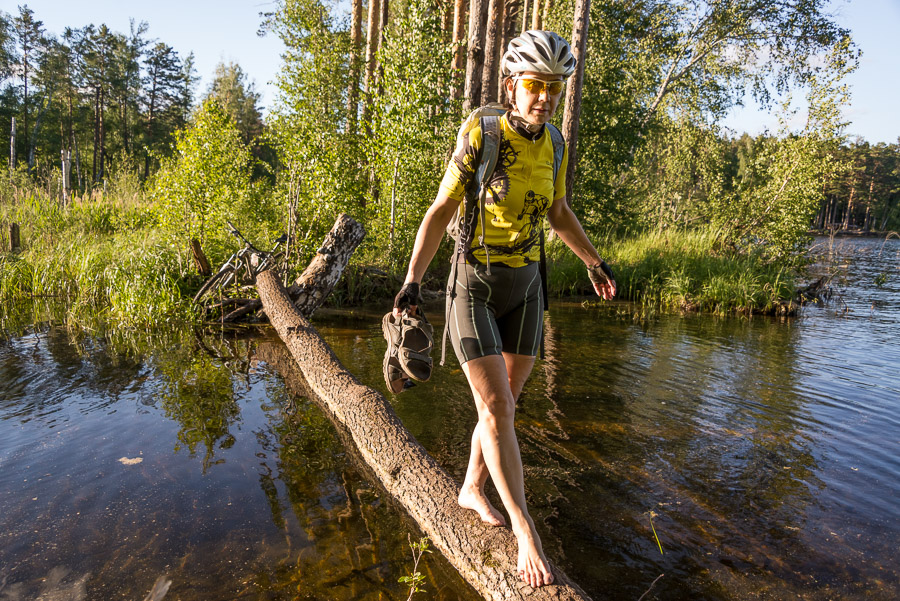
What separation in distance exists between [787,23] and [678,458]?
23.0m

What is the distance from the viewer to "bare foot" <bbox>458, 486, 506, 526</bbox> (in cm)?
268

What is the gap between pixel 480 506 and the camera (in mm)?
2779

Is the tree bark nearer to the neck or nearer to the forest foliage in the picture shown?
the forest foliage

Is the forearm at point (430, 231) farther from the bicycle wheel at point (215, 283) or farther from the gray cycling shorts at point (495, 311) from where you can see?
the bicycle wheel at point (215, 283)

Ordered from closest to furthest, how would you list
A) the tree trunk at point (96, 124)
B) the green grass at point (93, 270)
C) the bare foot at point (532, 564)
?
the bare foot at point (532, 564)
the green grass at point (93, 270)
the tree trunk at point (96, 124)

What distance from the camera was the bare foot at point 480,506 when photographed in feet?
8.80

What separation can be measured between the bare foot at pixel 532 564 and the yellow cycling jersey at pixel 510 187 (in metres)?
1.21

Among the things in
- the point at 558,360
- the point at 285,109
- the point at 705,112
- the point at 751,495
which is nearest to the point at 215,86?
the point at 705,112

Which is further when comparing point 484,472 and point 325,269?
point 325,269

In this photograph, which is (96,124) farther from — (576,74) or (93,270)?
(576,74)

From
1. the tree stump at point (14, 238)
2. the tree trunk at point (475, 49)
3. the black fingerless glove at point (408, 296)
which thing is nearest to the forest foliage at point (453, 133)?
the tree trunk at point (475, 49)

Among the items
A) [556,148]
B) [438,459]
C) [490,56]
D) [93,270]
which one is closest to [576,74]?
[490,56]

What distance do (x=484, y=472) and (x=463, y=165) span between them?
154 cm

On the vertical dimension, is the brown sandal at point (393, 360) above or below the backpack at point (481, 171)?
below
